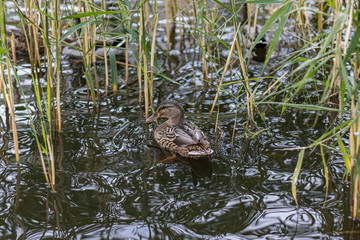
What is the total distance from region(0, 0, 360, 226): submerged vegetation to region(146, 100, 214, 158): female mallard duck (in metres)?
0.24

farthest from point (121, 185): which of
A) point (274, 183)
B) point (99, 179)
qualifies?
point (274, 183)

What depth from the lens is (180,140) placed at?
14.8 ft

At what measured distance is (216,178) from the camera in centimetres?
389

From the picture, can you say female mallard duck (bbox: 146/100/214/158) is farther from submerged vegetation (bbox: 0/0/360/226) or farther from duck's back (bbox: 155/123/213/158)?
submerged vegetation (bbox: 0/0/360/226)

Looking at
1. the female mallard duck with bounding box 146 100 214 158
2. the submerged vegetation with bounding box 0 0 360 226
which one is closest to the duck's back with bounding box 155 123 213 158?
the female mallard duck with bounding box 146 100 214 158

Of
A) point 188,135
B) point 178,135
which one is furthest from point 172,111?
point 188,135

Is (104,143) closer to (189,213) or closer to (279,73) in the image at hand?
(189,213)

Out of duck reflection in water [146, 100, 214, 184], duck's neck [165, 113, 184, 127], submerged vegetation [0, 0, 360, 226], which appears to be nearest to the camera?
submerged vegetation [0, 0, 360, 226]

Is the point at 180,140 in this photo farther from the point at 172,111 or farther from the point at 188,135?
the point at 172,111

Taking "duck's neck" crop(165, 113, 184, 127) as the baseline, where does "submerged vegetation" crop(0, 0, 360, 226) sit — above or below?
above

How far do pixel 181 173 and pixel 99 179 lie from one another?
2.38 feet

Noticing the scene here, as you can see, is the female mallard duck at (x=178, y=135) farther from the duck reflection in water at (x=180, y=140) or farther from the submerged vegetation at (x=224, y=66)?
the submerged vegetation at (x=224, y=66)

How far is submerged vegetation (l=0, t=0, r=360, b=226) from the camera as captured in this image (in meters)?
2.87

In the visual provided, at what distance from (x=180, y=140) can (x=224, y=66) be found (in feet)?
2.79
